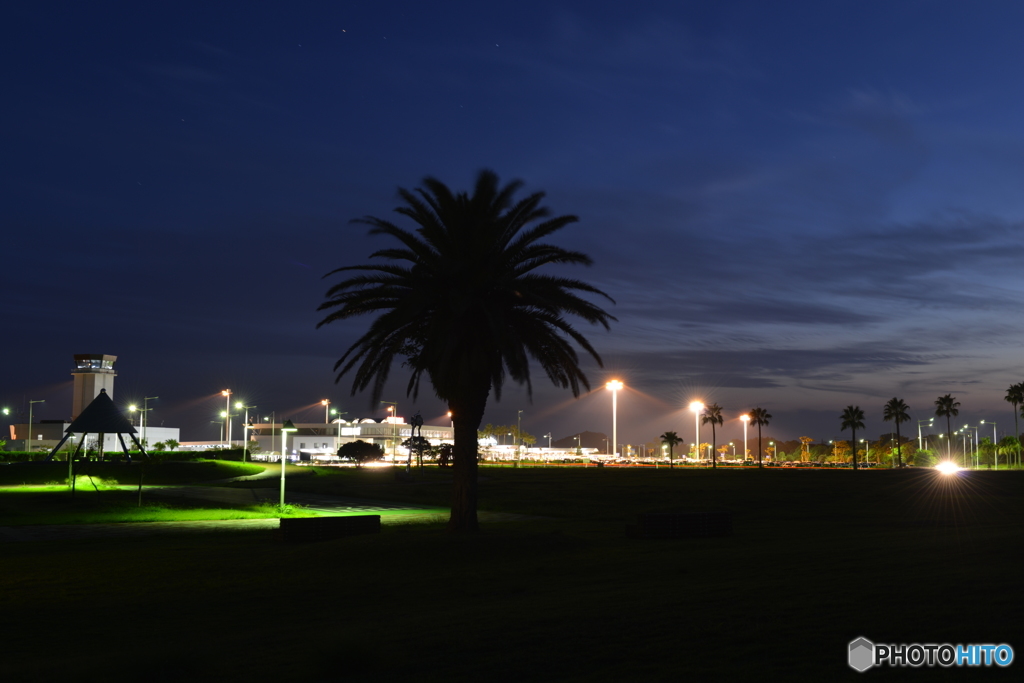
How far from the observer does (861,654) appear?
8258 millimetres

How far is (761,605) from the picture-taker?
1098 cm

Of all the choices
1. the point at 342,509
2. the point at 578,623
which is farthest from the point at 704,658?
the point at 342,509

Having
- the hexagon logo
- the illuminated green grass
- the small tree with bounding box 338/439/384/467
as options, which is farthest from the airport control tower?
the hexagon logo

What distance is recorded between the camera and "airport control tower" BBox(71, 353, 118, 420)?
481ft

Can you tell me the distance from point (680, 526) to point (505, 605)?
12214mm

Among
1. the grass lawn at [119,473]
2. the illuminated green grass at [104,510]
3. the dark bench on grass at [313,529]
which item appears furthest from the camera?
the grass lawn at [119,473]

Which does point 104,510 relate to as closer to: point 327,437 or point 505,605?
point 505,605

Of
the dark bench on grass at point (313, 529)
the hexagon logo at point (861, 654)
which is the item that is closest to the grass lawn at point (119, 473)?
the dark bench on grass at point (313, 529)

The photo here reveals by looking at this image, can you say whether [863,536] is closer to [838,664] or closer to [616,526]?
[616,526]

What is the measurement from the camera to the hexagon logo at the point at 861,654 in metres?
7.92

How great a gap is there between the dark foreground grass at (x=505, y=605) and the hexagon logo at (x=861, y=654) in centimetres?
16

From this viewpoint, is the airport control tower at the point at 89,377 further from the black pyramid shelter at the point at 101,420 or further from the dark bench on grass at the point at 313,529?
the dark bench on grass at the point at 313,529

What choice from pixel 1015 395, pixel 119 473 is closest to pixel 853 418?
pixel 1015 395

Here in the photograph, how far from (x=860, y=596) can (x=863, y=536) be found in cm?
1171
